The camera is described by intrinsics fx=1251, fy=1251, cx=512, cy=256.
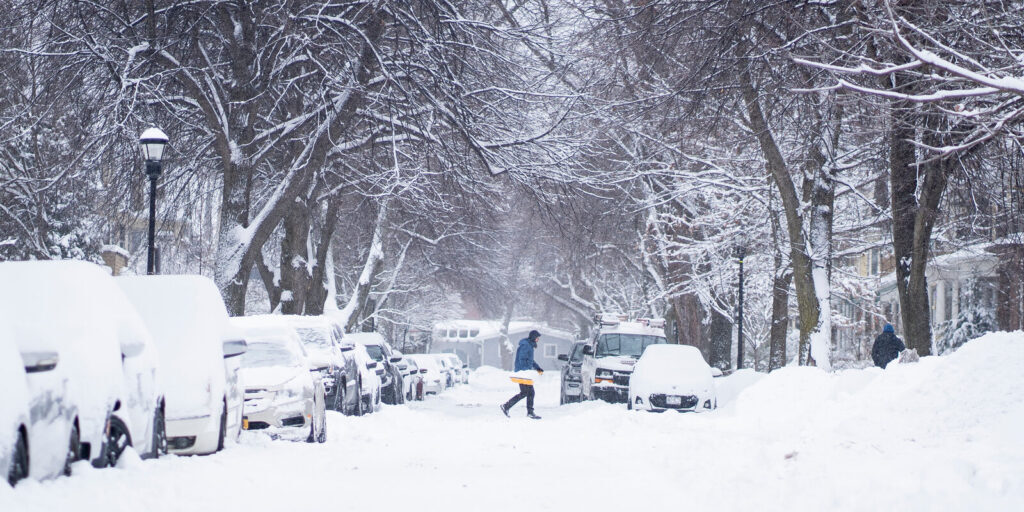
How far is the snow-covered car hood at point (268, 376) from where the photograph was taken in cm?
1541

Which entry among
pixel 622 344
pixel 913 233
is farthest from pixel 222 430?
pixel 622 344

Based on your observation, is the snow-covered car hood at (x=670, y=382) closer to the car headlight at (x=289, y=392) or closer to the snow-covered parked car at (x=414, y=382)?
the car headlight at (x=289, y=392)

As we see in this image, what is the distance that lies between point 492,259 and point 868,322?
19215 millimetres

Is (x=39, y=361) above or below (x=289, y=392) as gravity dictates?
above

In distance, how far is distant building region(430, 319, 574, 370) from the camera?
4823 inches

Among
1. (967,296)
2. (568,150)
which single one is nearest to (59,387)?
(568,150)

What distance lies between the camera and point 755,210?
35.0 meters

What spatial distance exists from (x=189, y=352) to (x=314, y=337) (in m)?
9.49

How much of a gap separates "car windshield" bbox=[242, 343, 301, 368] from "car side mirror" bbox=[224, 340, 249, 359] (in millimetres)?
3403

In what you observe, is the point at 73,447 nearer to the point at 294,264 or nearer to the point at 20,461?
the point at 20,461

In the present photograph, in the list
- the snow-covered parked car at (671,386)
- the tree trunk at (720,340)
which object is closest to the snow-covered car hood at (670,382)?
the snow-covered parked car at (671,386)

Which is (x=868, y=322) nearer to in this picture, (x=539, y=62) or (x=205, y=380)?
(x=539, y=62)

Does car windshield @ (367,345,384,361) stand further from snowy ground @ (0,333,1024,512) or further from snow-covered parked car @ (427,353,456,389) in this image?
snow-covered parked car @ (427,353,456,389)

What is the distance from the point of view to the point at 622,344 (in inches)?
1163
